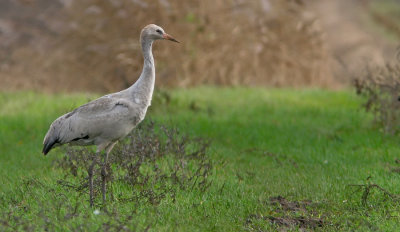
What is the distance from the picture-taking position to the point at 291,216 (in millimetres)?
6547

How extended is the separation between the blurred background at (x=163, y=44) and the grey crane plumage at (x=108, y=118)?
704 centimetres

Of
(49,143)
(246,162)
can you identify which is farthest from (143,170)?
(246,162)

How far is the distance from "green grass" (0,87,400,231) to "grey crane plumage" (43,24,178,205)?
25.7 inches

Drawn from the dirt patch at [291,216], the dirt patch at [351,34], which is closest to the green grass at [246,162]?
the dirt patch at [291,216]

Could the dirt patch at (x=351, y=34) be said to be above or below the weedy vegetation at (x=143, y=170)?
below

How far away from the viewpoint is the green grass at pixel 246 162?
6.36m

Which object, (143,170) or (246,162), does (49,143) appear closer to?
(143,170)

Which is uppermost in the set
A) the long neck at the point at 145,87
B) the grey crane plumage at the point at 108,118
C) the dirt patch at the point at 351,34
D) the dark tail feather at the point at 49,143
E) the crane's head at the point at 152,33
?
the crane's head at the point at 152,33

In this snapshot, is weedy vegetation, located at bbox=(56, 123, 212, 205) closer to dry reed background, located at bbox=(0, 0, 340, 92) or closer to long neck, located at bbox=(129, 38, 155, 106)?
long neck, located at bbox=(129, 38, 155, 106)

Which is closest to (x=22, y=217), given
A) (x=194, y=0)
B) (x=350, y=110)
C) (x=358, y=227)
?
(x=358, y=227)

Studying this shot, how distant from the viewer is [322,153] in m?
9.62

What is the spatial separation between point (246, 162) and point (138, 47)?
20.4 ft

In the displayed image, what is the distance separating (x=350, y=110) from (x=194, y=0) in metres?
5.12

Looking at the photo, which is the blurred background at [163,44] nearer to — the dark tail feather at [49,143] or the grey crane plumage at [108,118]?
the dark tail feather at [49,143]
